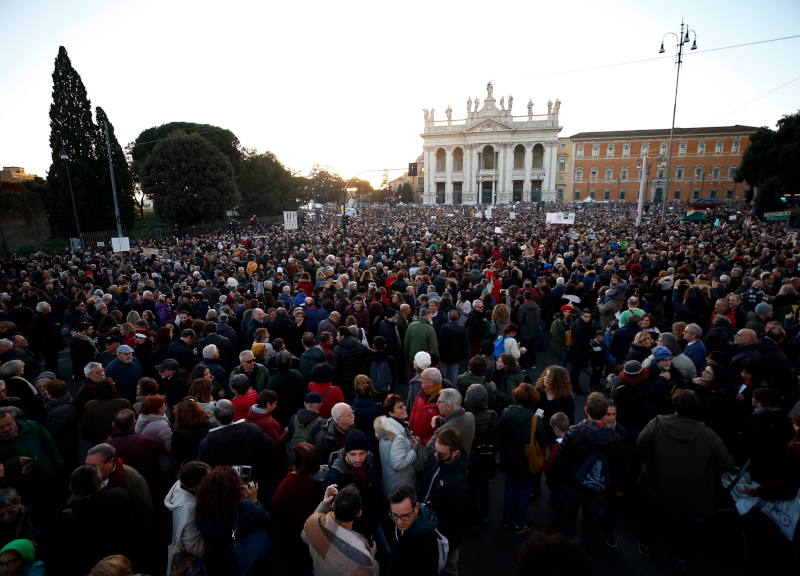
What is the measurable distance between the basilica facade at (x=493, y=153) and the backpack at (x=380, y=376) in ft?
214

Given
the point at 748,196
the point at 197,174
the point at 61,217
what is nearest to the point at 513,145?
the point at 748,196

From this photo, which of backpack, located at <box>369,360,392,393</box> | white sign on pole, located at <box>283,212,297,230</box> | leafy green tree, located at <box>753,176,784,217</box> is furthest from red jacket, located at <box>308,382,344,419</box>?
leafy green tree, located at <box>753,176,784,217</box>

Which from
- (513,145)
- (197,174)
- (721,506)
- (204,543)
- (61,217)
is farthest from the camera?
(513,145)

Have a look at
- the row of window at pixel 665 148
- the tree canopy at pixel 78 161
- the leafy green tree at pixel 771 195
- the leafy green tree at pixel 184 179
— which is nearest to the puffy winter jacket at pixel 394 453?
the tree canopy at pixel 78 161

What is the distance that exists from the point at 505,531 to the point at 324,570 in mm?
2356

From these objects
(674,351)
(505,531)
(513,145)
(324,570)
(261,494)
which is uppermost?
(513,145)

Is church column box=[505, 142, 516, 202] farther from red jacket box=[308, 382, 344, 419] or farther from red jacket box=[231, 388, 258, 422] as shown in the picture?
red jacket box=[231, 388, 258, 422]

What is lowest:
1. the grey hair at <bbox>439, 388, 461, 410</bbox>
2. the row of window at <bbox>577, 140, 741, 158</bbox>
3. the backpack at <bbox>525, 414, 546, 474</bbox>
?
the backpack at <bbox>525, 414, 546, 474</bbox>

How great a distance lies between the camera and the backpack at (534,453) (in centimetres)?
354

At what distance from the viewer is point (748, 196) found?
4088 cm

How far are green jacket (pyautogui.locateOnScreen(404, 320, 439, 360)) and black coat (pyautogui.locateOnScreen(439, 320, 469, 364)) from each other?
192 mm

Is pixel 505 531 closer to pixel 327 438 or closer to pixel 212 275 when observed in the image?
pixel 327 438

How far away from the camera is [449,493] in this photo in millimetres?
2795

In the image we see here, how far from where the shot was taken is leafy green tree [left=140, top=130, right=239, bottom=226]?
30.0 metres
